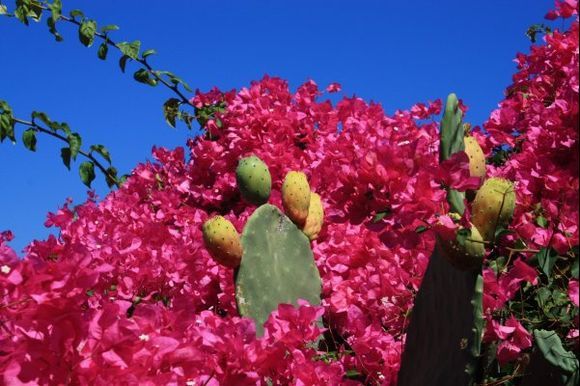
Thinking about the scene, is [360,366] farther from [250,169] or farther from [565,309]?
[250,169]

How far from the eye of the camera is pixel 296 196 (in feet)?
12.1

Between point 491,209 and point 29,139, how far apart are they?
4355 millimetres

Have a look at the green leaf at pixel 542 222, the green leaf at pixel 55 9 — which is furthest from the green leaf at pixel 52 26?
the green leaf at pixel 542 222

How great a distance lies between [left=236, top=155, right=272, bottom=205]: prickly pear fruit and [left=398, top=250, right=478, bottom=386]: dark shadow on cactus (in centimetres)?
144

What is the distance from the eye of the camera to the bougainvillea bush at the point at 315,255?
73.1 inches

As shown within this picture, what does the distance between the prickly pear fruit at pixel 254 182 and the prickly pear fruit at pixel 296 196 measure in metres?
0.09

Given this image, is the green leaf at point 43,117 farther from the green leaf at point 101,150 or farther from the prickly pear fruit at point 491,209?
the prickly pear fruit at point 491,209

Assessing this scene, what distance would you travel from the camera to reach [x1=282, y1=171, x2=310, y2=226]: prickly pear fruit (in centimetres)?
367

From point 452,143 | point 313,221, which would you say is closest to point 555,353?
point 452,143

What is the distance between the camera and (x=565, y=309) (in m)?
2.66

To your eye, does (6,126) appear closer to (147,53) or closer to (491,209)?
(147,53)

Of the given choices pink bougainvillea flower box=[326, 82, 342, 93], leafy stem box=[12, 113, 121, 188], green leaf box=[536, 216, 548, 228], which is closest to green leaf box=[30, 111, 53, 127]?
leafy stem box=[12, 113, 121, 188]

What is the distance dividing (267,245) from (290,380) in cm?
103

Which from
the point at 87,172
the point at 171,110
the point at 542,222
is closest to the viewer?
the point at 542,222
